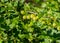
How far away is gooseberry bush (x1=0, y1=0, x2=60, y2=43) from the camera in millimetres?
2824

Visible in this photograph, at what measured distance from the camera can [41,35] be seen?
2879mm

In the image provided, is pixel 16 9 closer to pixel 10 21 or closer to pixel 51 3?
pixel 10 21

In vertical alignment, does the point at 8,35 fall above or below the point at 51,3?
below

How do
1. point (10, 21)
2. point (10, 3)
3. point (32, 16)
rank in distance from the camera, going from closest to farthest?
point (10, 21) → point (10, 3) → point (32, 16)

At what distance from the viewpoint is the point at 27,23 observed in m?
3.13

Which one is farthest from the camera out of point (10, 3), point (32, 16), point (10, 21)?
point (32, 16)

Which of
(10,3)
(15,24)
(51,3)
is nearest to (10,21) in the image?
(15,24)

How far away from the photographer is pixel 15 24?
2852 mm

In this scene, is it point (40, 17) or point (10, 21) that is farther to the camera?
point (40, 17)

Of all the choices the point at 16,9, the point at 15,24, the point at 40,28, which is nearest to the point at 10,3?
the point at 16,9

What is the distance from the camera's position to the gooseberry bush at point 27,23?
111 inches

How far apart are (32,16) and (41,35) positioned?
1.62 feet

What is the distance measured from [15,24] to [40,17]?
46cm

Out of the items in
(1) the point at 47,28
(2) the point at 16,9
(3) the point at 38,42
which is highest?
(2) the point at 16,9
